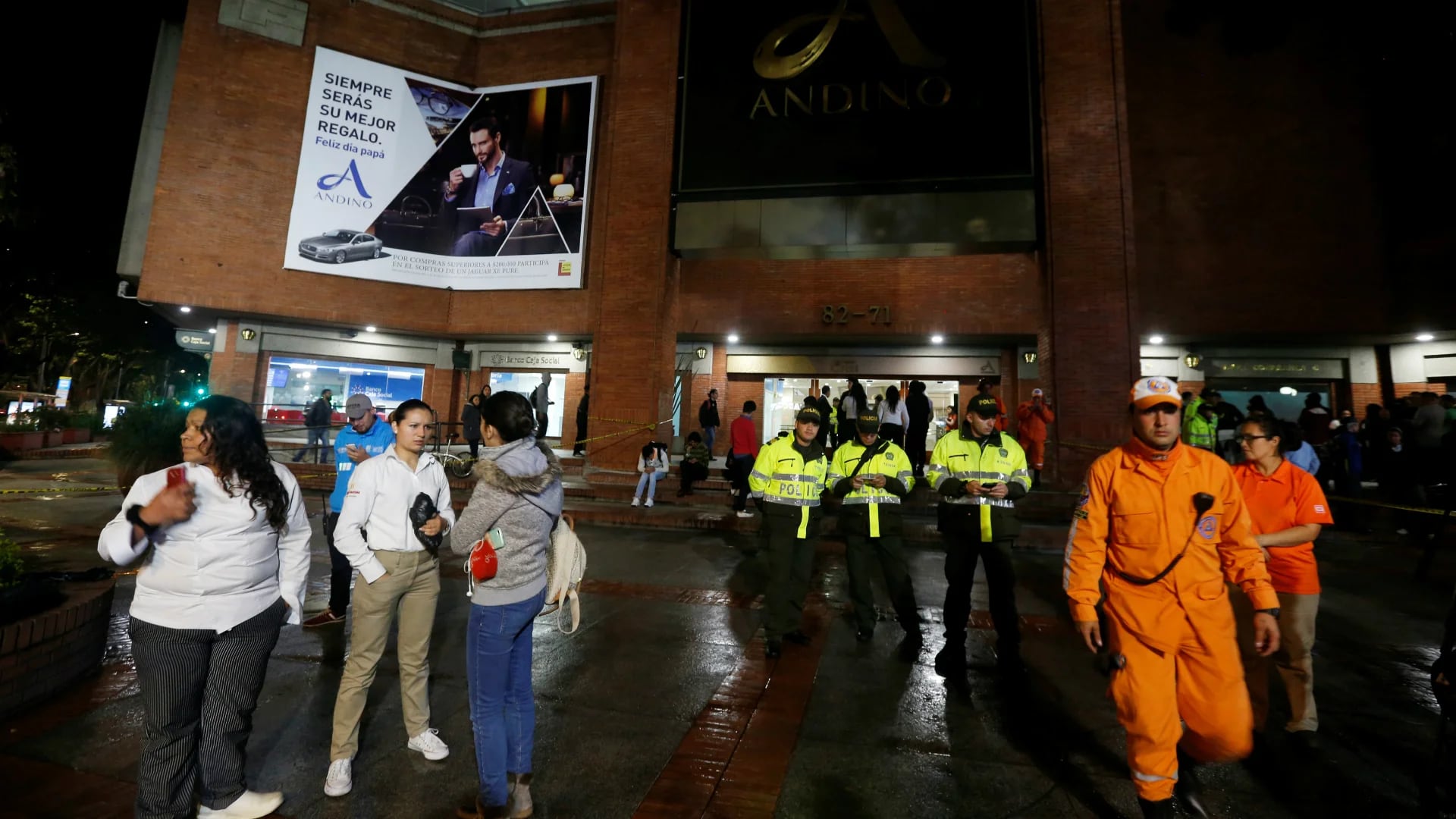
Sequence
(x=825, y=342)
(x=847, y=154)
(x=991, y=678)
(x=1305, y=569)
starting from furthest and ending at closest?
1. (x=825, y=342)
2. (x=847, y=154)
3. (x=991, y=678)
4. (x=1305, y=569)

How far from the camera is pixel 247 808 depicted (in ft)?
8.19

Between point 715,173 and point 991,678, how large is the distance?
12779mm

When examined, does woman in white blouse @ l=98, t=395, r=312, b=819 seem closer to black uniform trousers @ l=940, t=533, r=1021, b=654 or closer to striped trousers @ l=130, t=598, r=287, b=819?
striped trousers @ l=130, t=598, r=287, b=819

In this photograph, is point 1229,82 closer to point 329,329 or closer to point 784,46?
point 784,46

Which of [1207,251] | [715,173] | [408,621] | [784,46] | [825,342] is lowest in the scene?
[408,621]

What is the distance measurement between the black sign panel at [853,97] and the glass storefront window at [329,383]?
443 inches

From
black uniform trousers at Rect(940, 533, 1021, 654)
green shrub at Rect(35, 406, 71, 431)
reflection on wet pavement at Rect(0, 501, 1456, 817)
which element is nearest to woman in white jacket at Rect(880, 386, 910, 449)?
reflection on wet pavement at Rect(0, 501, 1456, 817)

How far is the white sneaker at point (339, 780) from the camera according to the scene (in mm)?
2668

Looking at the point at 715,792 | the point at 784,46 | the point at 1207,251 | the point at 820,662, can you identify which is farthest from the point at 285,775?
the point at 1207,251

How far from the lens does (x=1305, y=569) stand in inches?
135

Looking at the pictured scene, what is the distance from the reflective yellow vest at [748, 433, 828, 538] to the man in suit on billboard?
14.3 m

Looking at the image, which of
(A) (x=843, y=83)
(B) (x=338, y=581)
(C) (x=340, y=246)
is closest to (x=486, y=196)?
(C) (x=340, y=246)

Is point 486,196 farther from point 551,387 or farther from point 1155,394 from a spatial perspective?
point 1155,394

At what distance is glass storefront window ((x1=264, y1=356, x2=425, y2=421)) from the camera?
17312mm
